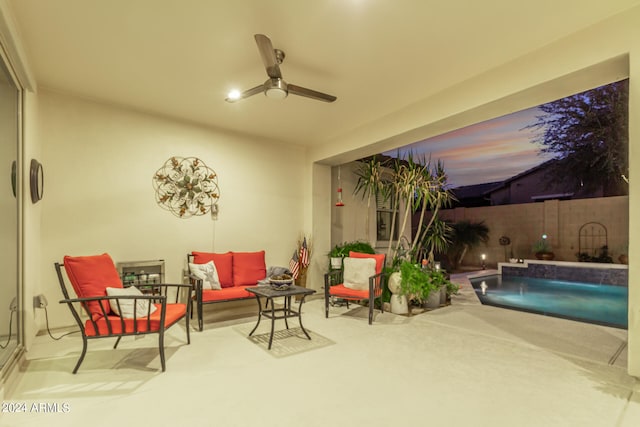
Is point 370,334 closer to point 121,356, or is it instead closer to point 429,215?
point 121,356

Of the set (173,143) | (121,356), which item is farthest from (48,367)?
(173,143)

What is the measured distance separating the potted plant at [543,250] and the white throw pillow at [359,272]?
781 centimetres

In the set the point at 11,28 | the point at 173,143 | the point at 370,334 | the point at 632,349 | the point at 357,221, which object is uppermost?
the point at 11,28

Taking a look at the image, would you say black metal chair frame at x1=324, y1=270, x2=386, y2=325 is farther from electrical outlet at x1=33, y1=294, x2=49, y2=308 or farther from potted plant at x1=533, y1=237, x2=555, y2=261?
potted plant at x1=533, y1=237, x2=555, y2=261

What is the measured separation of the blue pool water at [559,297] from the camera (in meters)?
4.86

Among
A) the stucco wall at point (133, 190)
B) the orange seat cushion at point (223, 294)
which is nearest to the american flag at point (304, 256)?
the stucco wall at point (133, 190)

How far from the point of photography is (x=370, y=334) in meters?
3.78

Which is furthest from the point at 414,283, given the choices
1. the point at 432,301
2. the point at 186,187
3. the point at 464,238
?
the point at 464,238

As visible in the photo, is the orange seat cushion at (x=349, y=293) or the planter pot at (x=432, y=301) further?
the planter pot at (x=432, y=301)

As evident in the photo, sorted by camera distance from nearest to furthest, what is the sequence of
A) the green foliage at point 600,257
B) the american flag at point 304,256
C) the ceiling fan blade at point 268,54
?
the ceiling fan blade at point 268,54, the american flag at point 304,256, the green foliage at point 600,257

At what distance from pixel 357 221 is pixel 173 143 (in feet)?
13.5

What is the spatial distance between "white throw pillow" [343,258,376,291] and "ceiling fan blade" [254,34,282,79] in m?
2.72

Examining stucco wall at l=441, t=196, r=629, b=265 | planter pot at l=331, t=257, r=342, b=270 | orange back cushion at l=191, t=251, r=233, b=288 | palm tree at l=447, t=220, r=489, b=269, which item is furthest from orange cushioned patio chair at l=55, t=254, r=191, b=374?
stucco wall at l=441, t=196, r=629, b=265

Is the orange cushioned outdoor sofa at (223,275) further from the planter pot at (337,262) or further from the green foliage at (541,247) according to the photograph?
the green foliage at (541,247)
